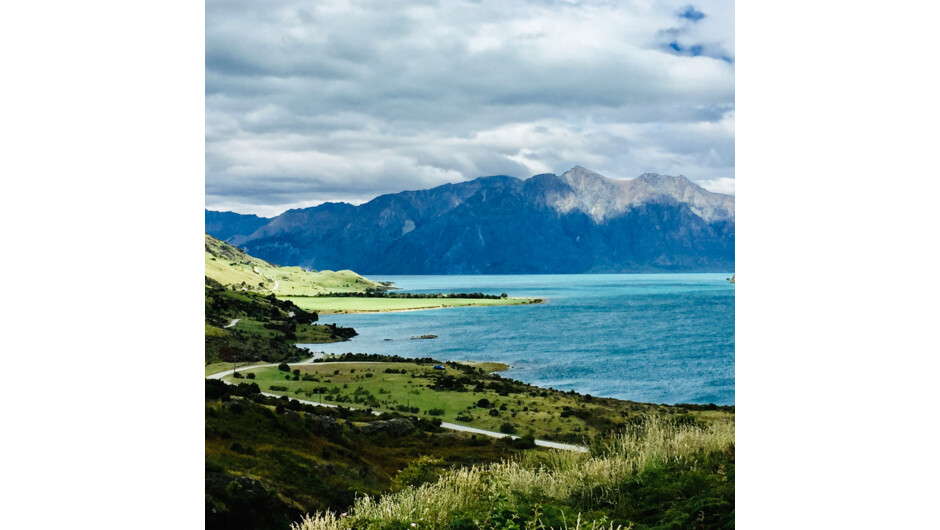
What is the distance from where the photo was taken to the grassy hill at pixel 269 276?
27.9 ft

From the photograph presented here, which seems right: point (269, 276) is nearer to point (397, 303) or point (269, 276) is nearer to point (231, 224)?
point (231, 224)

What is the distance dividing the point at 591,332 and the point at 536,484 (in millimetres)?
7101

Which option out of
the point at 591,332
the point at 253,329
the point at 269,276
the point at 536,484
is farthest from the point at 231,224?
the point at 591,332

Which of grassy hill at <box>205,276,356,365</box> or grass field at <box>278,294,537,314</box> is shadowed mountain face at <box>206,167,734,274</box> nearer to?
grass field at <box>278,294,537,314</box>

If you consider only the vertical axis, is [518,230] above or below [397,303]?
above

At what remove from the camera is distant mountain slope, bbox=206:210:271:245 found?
26.3 feet

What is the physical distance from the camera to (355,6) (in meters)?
7.14

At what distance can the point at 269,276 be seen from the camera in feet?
34.1

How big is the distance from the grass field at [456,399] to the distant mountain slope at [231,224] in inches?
71.1

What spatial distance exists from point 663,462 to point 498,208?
6.38m

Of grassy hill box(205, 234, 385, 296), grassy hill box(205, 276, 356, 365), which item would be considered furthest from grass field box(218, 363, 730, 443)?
grassy hill box(205, 234, 385, 296)

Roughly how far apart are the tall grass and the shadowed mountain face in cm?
295
